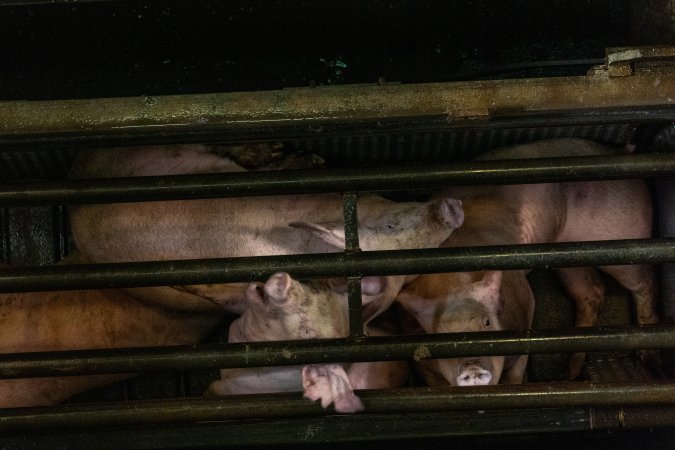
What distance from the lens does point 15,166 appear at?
6.50 ft

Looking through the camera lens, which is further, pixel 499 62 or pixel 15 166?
pixel 499 62

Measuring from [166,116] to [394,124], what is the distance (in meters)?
0.47

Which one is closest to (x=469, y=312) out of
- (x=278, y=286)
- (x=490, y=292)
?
(x=490, y=292)

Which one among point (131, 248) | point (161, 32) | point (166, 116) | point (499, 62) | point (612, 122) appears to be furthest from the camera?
point (499, 62)

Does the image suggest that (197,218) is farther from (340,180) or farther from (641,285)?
(641,285)

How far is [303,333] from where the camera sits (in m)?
1.68

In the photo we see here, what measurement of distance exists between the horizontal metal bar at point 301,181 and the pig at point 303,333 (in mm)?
198

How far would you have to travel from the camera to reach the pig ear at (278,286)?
1499 millimetres

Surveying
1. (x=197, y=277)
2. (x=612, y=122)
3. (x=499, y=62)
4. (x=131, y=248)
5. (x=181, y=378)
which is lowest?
(x=181, y=378)

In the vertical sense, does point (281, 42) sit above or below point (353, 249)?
above

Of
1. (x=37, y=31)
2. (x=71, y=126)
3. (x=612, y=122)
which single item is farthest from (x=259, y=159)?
(x=612, y=122)

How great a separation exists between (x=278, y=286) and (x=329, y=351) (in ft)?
0.56

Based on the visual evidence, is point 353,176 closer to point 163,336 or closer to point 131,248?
point 131,248

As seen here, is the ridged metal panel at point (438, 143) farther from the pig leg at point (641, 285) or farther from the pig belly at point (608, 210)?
the pig leg at point (641, 285)
